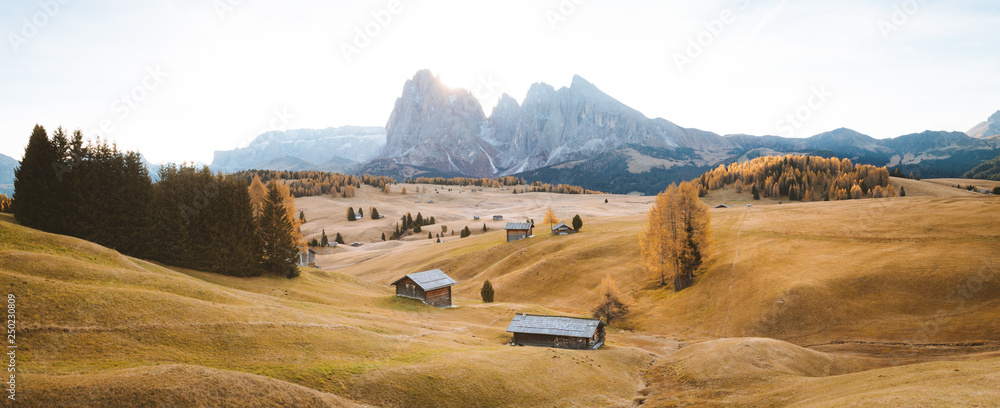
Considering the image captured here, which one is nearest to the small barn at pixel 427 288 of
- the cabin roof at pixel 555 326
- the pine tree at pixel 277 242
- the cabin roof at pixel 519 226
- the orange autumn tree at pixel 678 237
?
the pine tree at pixel 277 242

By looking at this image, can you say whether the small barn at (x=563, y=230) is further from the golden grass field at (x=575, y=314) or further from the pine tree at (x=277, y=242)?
the pine tree at (x=277, y=242)

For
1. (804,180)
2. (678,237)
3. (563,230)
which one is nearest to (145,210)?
(678,237)

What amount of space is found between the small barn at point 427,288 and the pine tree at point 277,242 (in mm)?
13272

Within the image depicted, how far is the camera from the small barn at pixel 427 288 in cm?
5638

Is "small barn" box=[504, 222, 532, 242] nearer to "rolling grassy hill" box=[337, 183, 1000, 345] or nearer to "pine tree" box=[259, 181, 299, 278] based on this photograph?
"rolling grassy hill" box=[337, 183, 1000, 345]

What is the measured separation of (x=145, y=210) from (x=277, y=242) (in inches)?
503

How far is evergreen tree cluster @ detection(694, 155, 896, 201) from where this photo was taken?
479 ft

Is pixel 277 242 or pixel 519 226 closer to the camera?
pixel 277 242

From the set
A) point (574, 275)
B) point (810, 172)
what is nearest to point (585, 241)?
point (574, 275)

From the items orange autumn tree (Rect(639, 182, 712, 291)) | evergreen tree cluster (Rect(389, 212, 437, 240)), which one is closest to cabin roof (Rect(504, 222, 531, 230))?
orange autumn tree (Rect(639, 182, 712, 291))

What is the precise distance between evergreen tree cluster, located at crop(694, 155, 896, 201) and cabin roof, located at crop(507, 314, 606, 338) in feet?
453

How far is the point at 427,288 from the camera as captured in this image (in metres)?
55.6

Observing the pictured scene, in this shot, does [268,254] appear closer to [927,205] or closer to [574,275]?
[574,275]

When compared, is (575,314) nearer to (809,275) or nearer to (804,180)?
(809,275)
